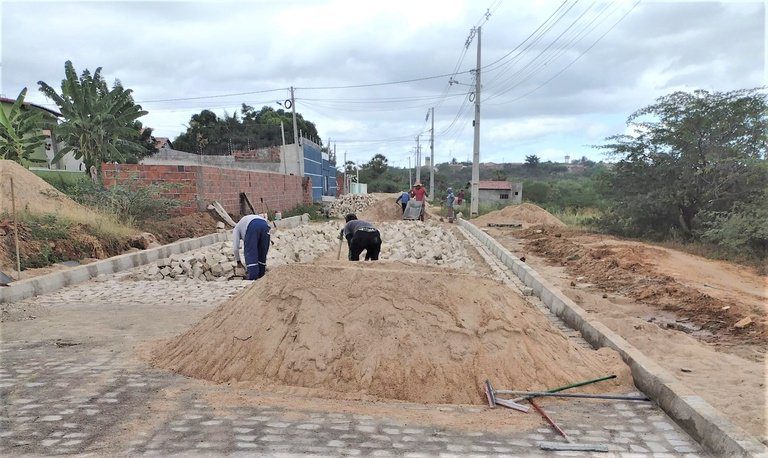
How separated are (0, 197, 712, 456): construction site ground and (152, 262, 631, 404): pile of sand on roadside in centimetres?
5

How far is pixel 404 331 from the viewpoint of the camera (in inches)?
173

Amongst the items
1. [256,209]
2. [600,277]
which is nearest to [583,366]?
[600,277]

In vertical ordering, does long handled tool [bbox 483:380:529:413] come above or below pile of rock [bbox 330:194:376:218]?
below

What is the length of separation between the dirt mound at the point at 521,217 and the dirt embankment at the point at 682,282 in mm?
8671

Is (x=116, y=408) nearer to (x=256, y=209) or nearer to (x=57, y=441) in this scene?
(x=57, y=441)

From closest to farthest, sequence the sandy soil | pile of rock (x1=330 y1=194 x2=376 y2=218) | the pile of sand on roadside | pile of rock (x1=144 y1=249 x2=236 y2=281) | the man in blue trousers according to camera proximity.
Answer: the sandy soil, the pile of sand on roadside, the man in blue trousers, pile of rock (x1=144 y1=249 x2=236 y2=281), pile of rock (x1=330 y1=194 x2=376 y2=218)

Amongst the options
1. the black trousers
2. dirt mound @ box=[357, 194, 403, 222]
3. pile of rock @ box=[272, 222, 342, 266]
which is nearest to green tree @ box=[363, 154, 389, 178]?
dirt mound @ box=[357, 194, 403, 222]

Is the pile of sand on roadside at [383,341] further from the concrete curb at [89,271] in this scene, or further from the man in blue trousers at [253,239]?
the concrete curb at [89,271]

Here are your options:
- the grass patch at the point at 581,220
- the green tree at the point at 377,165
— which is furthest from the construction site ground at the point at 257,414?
the green tree at the point at 377,165

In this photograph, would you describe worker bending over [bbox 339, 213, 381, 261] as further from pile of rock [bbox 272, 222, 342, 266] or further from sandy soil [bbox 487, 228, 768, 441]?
sandy soil [bbox 487, 228, 768, 441]

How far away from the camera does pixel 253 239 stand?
8.04 m

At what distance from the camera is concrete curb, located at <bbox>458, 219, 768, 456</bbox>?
3.15m

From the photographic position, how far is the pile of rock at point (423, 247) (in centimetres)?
1104

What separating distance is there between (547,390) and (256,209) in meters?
16.1
